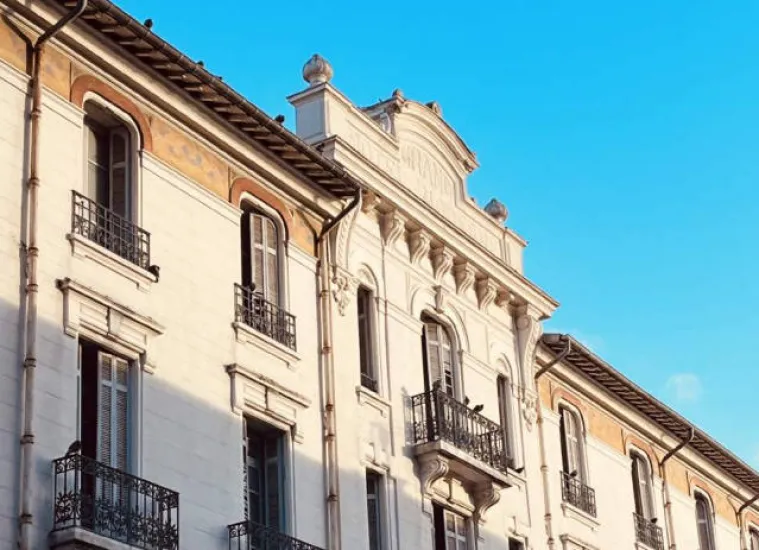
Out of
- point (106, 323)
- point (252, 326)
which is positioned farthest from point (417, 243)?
point (106, 323)

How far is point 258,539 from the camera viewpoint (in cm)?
2212

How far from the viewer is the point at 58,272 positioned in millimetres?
20188

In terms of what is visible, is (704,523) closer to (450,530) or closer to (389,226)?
(450,530)

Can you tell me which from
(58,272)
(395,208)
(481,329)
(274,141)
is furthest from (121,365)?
(481,329)

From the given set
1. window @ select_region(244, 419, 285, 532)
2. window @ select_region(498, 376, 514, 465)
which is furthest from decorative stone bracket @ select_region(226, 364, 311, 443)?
window @ select_region(498, 376, 514, 465)

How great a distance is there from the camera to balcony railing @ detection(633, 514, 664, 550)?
34.0 m

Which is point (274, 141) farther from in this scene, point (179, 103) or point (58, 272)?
point (58, 272)

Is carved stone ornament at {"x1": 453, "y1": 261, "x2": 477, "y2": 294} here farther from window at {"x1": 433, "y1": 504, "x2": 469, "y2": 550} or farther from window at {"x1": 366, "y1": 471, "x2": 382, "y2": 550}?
window at {"x1": 366, "y1": 471, "x2": 382, "y2": 550}

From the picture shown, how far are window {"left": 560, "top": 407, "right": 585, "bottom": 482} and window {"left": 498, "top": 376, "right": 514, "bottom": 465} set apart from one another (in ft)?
8.59

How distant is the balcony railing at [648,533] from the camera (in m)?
34.0

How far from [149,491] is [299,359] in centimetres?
462

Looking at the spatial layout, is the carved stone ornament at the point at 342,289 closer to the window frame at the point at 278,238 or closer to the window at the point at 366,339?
the window at the point at 366,339

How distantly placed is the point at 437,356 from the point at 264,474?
539cm

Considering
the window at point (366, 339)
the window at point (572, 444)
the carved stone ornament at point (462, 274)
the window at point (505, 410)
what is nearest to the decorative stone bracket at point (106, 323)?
the window at point (366, 339)
